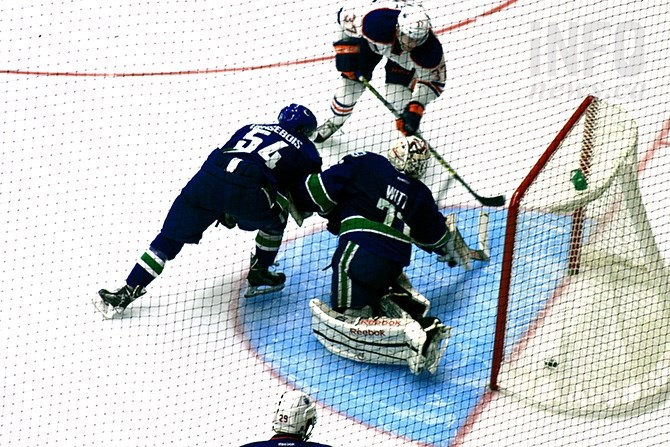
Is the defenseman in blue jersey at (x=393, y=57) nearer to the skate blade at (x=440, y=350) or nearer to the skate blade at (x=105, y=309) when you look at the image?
the skate blade at (x=440, y=350)

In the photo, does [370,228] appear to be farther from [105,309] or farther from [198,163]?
[198,163]

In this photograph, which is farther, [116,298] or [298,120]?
[298,120]

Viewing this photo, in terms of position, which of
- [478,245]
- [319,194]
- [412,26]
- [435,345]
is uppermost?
[412,26]

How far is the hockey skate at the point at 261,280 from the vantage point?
453 centimetres

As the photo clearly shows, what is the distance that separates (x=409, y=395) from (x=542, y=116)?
7.48 ft

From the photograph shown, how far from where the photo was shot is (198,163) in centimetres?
560

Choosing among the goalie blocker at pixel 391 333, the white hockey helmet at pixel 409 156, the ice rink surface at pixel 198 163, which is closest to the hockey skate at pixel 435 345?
the goalie blocker at pixel 391 333

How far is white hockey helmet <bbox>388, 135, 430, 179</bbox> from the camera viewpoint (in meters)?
4.18

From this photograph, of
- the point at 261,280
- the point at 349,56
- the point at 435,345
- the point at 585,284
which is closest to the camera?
the point at 435,345

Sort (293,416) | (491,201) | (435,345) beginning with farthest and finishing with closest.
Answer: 1. (491,201)
2. (435,345)
3. (293,416)

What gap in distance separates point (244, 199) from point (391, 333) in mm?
743

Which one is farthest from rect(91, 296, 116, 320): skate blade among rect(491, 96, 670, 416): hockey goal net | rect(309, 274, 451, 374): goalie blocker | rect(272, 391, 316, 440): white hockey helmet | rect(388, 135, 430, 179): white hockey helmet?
rect(272, 391, 316, 440): white hockey helmet

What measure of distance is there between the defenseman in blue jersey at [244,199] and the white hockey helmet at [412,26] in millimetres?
704

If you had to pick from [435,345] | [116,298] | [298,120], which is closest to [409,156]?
[298,120]
